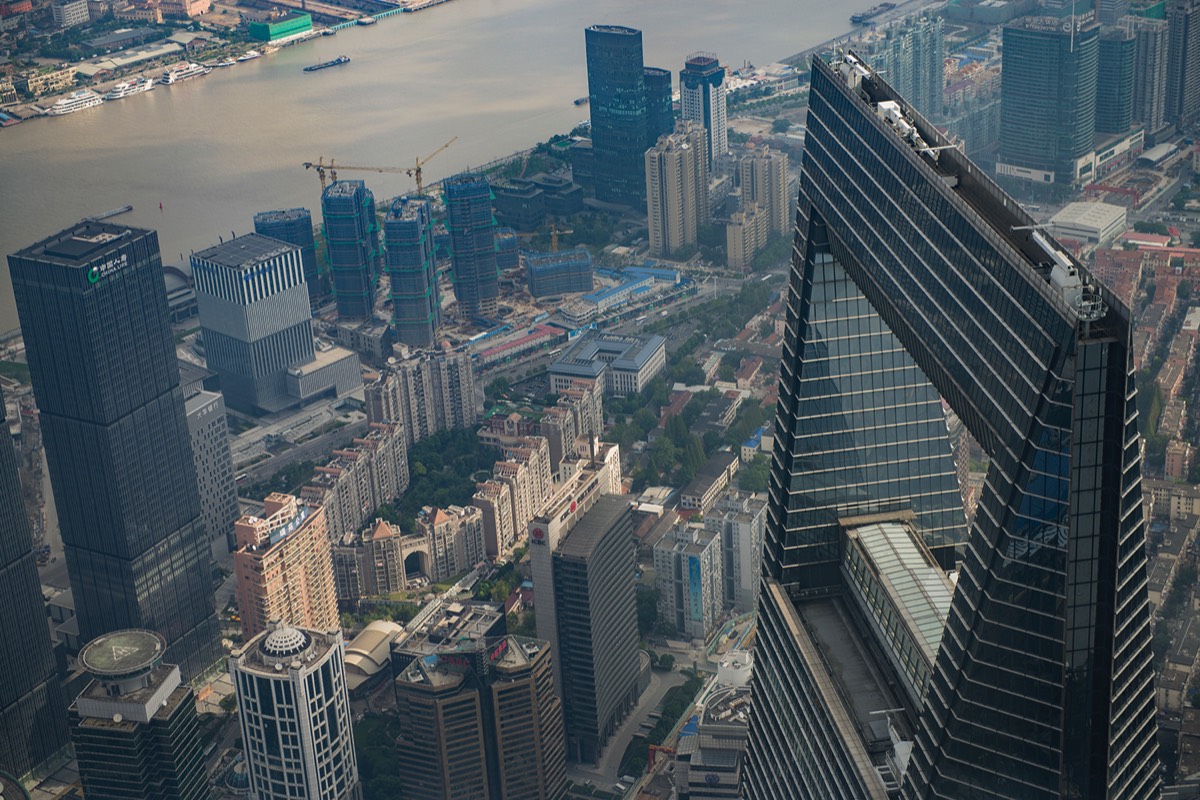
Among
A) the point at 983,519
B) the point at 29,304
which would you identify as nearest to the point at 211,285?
the point at 29,304

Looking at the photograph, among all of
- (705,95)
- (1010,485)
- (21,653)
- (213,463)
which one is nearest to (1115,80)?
(705,95)

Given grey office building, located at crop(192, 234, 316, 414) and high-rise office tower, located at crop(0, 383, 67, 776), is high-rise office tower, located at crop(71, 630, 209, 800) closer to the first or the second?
high-rise office tower, located at crop(0, 383, 67, 776)

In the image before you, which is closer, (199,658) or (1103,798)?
(1103,798)

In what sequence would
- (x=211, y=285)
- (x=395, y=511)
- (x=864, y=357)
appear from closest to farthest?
1. (x=864, y=357)
2. (x=395, y=511)
3. (x=211, y=285)

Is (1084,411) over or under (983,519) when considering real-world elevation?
over

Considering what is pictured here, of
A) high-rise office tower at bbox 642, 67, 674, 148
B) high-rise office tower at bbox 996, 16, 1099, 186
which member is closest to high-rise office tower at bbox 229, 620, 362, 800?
high-rise office tower at bbox 996, 16, 1099, 186

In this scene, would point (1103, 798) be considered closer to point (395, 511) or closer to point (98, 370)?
point (98, 370)
